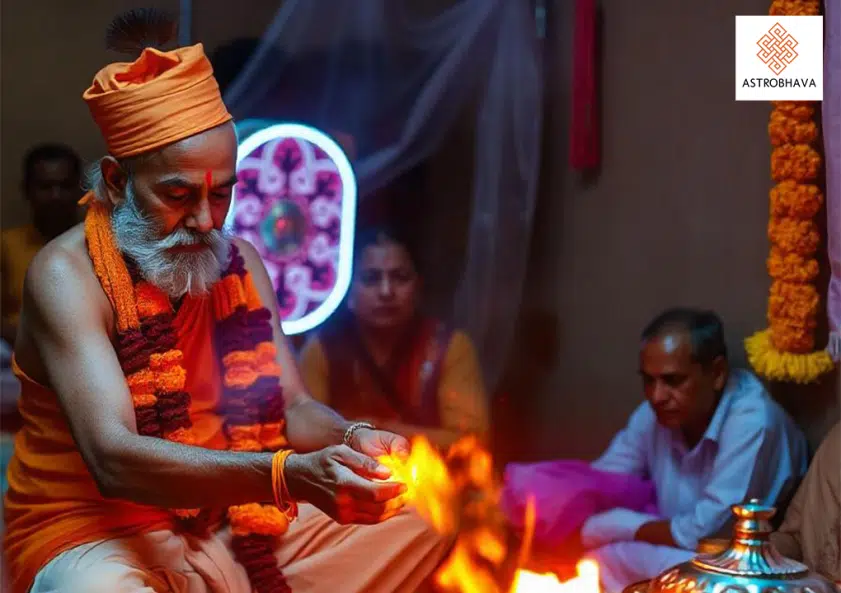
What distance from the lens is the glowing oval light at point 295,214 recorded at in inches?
138

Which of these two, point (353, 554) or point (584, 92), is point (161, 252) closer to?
point (353, 554)

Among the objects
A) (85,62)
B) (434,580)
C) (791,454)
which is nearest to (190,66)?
(85,62)

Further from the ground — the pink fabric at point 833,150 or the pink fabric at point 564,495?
the pink fabric at point 833,150

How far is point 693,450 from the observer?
379 cm

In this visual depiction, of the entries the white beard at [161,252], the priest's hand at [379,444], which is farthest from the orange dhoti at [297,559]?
the white beard at [161,252]

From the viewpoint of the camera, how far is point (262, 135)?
351 cm

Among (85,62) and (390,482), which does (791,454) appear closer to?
(390,482)

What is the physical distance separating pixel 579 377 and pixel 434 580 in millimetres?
1437

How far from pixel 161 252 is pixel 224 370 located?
35cm

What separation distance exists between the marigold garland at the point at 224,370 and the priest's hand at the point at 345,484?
16.6 inches

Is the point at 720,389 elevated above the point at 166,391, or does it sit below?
below

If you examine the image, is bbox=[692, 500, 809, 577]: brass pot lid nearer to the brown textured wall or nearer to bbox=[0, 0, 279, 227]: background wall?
the brown textured wall

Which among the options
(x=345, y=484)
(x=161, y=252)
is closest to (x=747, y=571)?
(x=345, y=484)

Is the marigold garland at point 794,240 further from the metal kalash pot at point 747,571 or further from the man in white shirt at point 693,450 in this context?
the metal kalash pot at point 747,571
